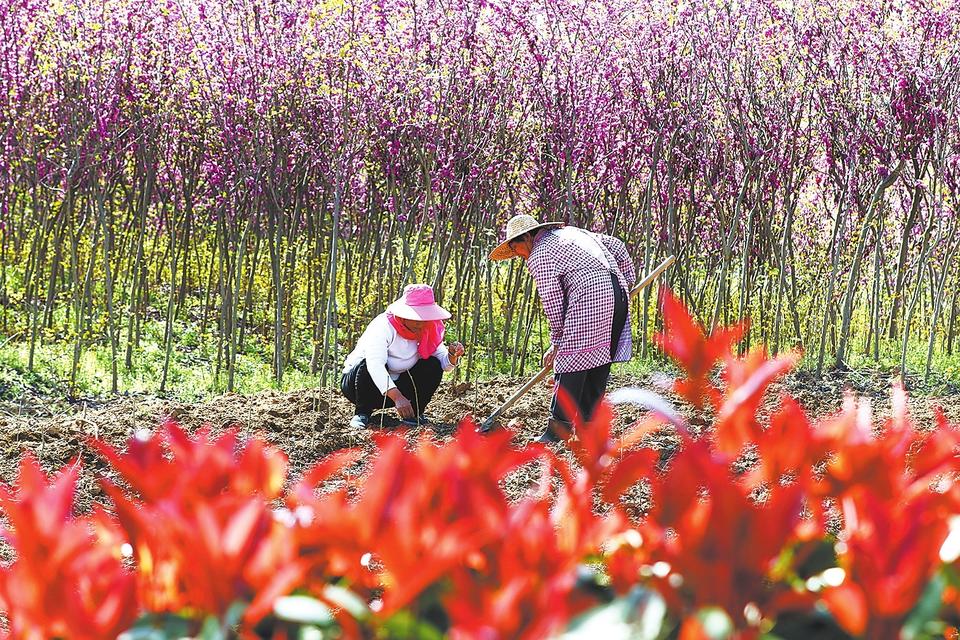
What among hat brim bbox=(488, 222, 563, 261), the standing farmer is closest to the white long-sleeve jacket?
hat brim bbox=(488, 222, 563, 261)

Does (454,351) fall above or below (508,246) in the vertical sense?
below

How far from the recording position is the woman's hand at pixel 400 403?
18.5 feet

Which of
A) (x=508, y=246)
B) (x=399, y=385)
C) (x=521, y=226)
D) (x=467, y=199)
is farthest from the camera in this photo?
(x=467, y=199)

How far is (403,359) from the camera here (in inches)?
229

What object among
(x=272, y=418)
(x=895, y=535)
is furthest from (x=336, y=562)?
(x=272, y=418)

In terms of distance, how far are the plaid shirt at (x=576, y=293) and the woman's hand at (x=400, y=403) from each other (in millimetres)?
797

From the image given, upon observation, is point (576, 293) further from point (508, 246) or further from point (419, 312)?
point (419, 312)

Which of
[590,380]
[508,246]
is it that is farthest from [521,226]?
[590,380]

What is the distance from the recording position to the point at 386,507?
44.8 inches

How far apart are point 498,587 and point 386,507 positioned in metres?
0.19

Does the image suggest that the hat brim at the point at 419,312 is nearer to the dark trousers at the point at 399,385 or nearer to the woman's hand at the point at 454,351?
the woman's hand at the point at 454,351

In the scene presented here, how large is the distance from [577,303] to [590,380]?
43 centimetres

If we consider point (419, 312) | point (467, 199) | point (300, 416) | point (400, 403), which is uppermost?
point (467, 199)

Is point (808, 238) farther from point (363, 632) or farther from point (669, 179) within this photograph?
point (363, 632)
